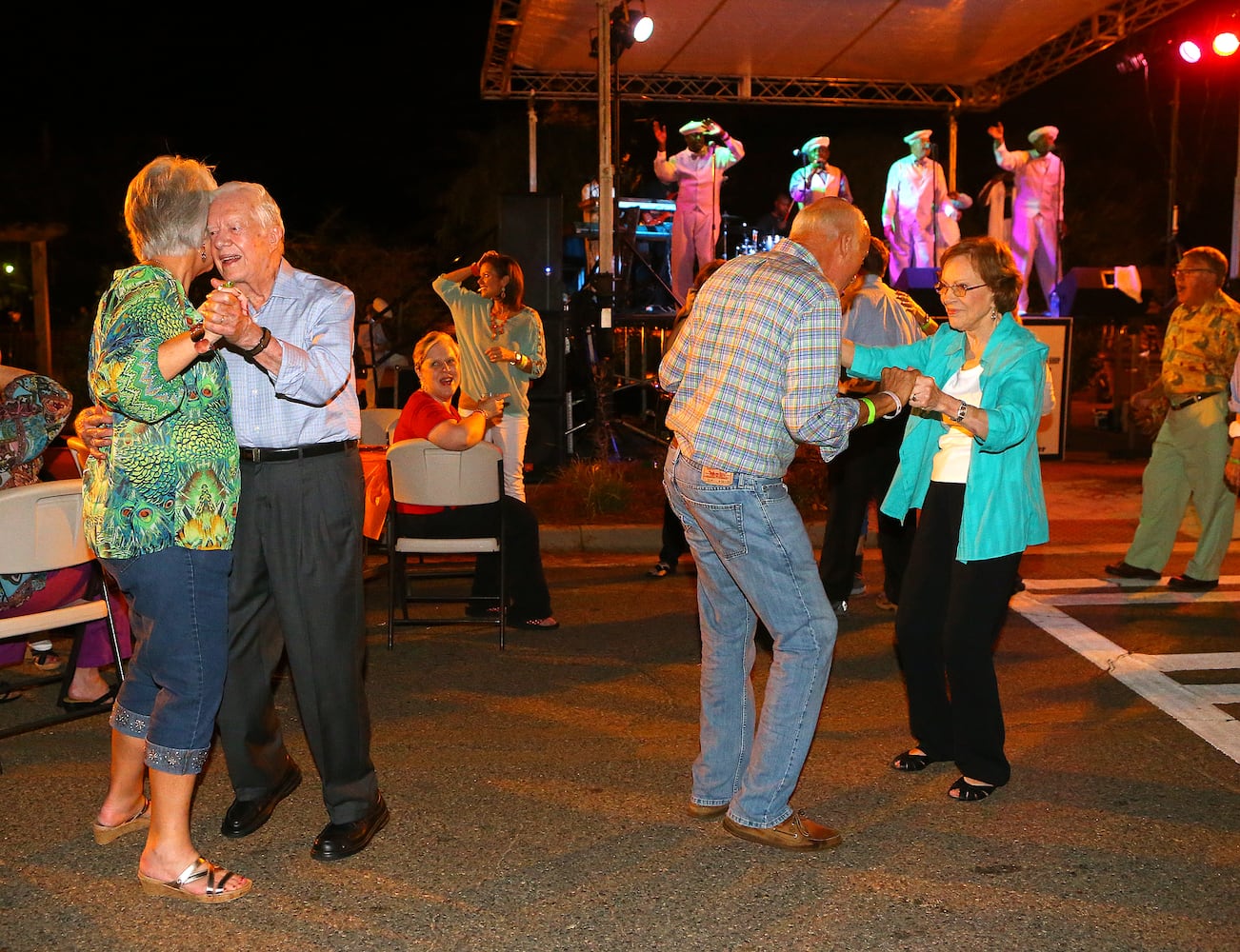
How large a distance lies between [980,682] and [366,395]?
10670mm

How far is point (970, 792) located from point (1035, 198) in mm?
14600

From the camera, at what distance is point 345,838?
3.88 m

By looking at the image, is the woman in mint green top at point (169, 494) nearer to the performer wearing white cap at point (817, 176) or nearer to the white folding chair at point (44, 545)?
the white folding chair at point (44, 545)

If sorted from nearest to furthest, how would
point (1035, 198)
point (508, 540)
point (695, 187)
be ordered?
1. point (508, 540)
2. point (695, 187)
3. point (1035, 198)

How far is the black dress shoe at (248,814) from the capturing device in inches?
159

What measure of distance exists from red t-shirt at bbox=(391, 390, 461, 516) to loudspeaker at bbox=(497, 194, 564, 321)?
18.2 feet

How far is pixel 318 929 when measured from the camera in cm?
341

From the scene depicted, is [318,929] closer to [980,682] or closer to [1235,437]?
[980,682]

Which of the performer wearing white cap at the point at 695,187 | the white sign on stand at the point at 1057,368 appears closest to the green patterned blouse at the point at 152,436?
the white sign on stand at the point at 1057,368

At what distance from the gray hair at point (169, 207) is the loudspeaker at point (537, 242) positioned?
28.0ft

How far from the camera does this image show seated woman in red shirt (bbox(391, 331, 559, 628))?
649 cm

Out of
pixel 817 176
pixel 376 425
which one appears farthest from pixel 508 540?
pixel 817 176

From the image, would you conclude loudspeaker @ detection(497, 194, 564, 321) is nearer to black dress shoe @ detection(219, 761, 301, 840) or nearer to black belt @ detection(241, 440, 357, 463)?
black dress shoe @ detection(219, 761, 301, 840)

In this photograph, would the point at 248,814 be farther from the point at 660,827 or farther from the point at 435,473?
the point at 435,473
